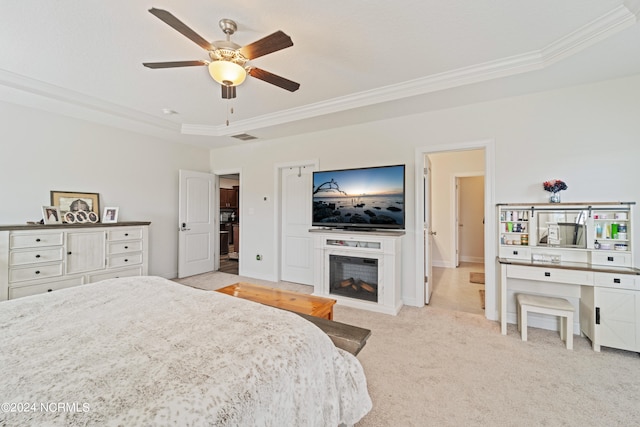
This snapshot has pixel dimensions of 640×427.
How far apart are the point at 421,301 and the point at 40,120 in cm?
537

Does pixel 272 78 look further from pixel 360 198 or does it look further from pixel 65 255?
pixel 65 255

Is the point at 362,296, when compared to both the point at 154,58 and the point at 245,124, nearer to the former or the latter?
the point at 245,124

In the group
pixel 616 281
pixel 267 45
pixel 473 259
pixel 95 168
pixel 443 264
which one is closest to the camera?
pixel 267 45

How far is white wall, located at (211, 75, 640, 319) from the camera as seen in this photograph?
8.18ft

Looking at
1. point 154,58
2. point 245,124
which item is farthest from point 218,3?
point 245,124

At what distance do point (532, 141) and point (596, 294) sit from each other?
5.20ft

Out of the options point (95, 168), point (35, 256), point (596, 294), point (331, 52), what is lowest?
point (596, 294)

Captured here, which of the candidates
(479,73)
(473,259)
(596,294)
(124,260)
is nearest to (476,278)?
(473,259)

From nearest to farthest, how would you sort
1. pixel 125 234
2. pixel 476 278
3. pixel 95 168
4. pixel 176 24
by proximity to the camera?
pixel 176 24
pixel 125 234
pixel 95 168
pixel 476 278

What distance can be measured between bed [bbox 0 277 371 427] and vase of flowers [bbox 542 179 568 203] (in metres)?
2.77

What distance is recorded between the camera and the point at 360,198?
11.6ft

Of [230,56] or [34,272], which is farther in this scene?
[34,272]

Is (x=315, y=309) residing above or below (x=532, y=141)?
below

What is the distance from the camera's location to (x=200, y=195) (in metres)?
5.04
